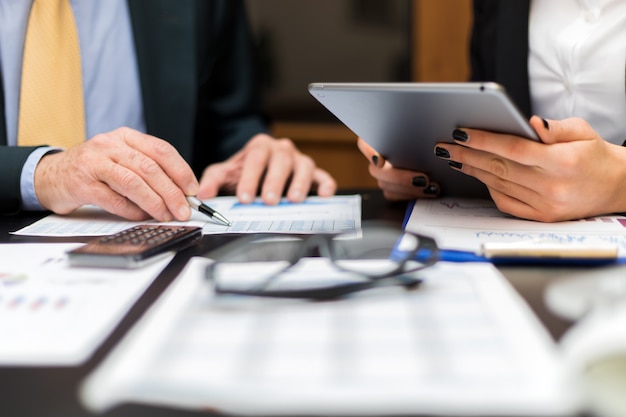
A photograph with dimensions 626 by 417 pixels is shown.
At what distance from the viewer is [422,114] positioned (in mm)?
618

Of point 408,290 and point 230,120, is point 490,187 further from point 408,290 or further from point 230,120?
point 230,120

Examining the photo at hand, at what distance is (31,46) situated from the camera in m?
1.01

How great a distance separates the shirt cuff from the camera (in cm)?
82

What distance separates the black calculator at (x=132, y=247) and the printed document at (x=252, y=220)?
0.09 metres

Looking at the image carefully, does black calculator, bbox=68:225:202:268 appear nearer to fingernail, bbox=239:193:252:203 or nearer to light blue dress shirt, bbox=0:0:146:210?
fingernail, bbox=239:193:252:203

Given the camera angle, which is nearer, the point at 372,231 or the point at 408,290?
the point at 408,290

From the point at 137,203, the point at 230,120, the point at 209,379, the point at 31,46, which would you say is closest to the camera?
the point at 209,379

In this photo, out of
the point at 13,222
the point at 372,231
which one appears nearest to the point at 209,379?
the point at 372,231

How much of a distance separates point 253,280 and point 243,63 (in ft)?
3.24

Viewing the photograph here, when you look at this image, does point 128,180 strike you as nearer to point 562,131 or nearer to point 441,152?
point 441,152

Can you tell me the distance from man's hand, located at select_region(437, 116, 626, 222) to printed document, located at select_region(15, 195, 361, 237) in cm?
16

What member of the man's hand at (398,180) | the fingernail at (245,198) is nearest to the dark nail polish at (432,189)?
the man's hand at (398,180)

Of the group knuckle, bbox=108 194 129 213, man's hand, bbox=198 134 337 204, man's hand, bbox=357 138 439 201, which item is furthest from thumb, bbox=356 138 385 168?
knuckle, bbox=108 194 129 213

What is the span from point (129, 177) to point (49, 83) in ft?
1.30
